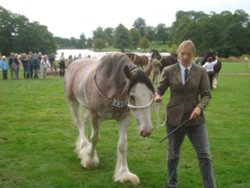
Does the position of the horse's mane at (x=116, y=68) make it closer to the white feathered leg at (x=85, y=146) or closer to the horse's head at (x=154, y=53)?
the white feathered leg at (x=85, y=146)

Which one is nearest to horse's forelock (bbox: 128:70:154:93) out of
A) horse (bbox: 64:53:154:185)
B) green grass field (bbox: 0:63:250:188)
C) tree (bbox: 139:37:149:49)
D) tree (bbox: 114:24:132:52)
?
horse (bbox: 64:53:154:185)

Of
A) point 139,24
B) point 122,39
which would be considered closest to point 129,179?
point 122,39

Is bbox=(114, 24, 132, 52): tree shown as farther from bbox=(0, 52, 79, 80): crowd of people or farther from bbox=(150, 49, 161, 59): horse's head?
bbox=(150, 49, 161, 59): horse's head

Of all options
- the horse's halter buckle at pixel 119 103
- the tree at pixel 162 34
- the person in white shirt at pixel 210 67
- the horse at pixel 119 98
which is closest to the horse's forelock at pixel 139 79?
the horse at pixel 119 98

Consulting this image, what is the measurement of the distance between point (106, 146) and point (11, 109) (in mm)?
5891

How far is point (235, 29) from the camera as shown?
9162cm

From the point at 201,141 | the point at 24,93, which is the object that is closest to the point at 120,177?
the point at 201,141

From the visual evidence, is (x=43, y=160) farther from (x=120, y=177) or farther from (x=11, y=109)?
(x=11, y=109)

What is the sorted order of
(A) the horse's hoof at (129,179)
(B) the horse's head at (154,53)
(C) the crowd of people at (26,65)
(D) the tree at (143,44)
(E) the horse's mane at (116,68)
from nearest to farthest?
(E) the horse's mane at (116,68), (A) the horse's hoof at (129,179), (B) the horse's head at (154,53), (C) the crowd of people at (26,65), (D) the tree at (143,44)

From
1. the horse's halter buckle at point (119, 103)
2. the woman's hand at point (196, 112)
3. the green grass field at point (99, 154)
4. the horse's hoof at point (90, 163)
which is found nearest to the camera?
the woman's hand at point (196, 112)

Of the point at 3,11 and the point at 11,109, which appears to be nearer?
the point at 11,109

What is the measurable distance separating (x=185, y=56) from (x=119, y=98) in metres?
1.26

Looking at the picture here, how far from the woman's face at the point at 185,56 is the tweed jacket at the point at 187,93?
0.08 metres

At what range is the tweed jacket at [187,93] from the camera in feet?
14.4
